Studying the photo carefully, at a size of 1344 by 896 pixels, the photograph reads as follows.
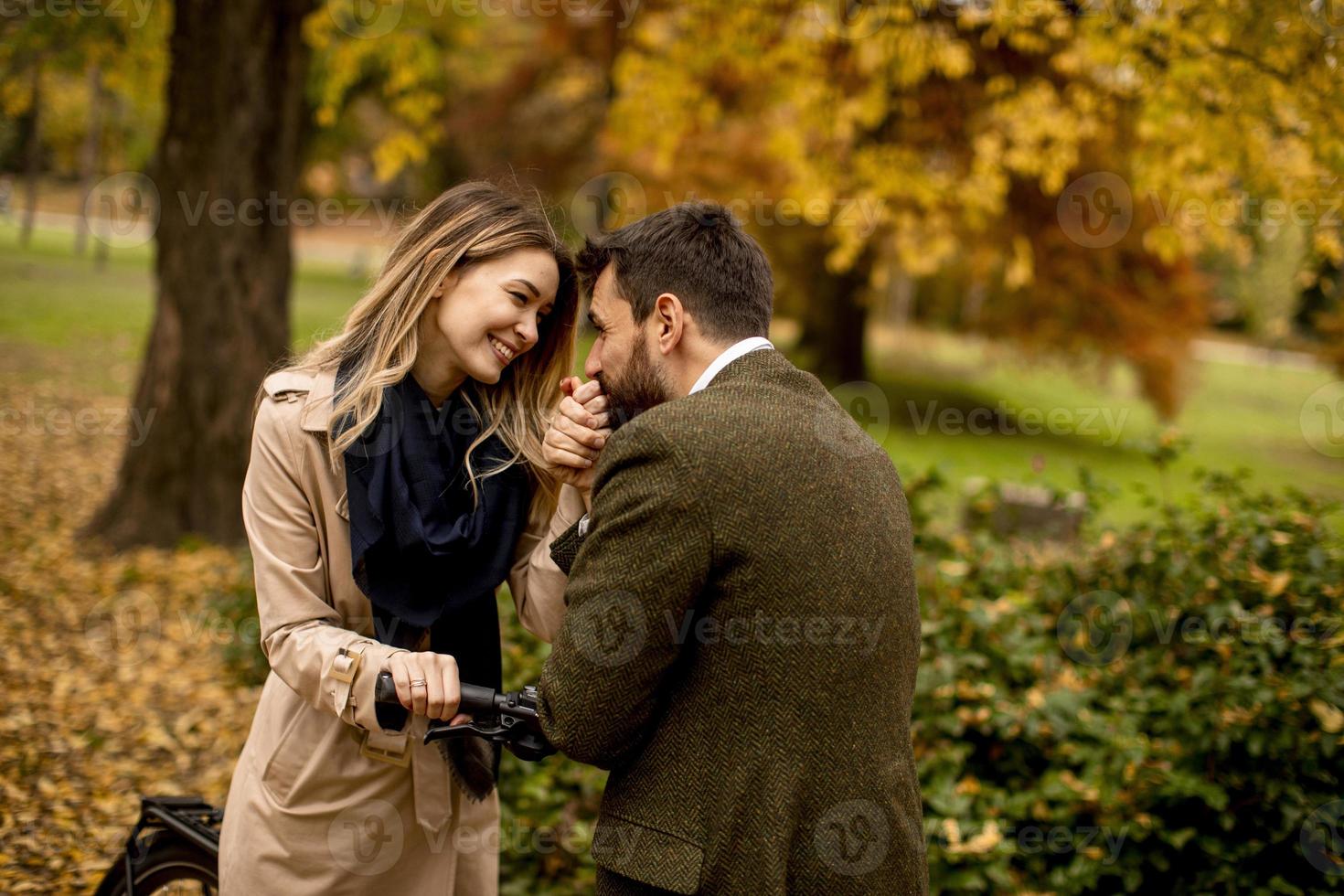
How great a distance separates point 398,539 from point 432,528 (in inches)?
3.2

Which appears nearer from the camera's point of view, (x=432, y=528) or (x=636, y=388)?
(x=636, y=388)

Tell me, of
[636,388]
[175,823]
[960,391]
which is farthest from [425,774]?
[960,391]

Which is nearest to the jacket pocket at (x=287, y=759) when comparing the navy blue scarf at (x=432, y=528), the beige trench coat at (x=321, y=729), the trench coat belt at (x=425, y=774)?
the beige trench coat at (x=321, y=729)

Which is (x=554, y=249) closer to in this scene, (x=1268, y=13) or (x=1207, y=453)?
(x=1268, y=13)

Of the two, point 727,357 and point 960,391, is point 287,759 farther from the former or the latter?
point 960,391

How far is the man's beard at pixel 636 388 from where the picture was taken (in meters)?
1.95

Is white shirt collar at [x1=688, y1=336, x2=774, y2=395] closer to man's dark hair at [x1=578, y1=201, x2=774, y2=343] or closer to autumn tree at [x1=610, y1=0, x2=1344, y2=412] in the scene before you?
man's dark hair at [x1=578, y1=201, x2=774, y2=343]

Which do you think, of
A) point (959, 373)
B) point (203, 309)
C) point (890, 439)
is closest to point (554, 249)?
point (203, 309)

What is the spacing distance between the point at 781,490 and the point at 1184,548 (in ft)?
11.7

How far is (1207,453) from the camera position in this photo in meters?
16.2

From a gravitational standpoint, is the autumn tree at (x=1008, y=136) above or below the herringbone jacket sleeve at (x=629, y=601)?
above

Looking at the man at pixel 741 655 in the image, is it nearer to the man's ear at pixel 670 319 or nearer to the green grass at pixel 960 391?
the man's ear at pixel 670 319

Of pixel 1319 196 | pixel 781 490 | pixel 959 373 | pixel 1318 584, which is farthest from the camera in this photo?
pixel 959 373

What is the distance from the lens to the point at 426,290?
220cm
